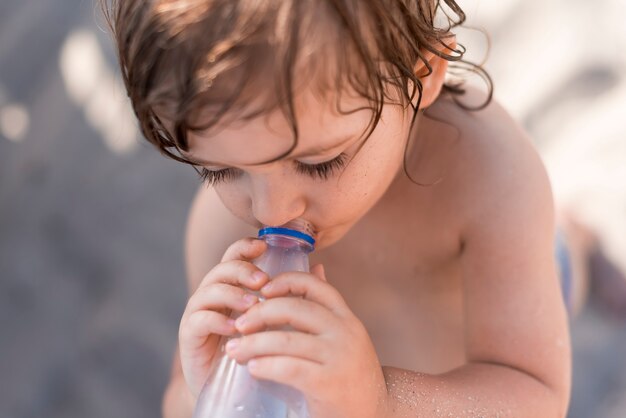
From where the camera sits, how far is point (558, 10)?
6.42ft

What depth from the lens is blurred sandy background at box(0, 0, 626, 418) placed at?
1714 mm

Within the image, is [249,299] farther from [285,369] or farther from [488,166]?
[488,166]

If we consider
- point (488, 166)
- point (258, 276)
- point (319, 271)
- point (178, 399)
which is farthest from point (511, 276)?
point (178, 399)

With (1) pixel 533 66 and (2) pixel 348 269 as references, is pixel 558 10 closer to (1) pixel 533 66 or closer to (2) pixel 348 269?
(1) pixel 533 66

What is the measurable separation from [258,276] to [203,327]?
89 millimetres

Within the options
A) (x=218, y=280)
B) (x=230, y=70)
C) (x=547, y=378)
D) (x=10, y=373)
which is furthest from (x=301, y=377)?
(x=10, y=373)

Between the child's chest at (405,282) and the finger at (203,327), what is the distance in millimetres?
421

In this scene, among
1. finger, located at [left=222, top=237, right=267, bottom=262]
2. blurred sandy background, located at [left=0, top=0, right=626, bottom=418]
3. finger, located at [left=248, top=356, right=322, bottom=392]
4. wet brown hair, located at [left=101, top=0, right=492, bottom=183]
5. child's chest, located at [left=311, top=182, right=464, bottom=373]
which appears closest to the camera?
wet brown hair, located at [left=101, top=0, right=492, bottom=183]

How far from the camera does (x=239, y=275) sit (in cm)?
96

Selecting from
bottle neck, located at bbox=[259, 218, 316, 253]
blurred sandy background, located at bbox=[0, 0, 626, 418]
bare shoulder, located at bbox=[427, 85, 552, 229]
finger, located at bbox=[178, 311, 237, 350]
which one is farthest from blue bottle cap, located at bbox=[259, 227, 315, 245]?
blurred sandy background, located at bbox=[0, 0, 626, 418]

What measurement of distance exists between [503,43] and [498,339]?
93cm

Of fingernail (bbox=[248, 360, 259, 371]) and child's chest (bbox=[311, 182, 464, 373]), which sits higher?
fingernail (bbox=[248, 360, 259, 371])

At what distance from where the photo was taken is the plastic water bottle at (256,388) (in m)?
1.02

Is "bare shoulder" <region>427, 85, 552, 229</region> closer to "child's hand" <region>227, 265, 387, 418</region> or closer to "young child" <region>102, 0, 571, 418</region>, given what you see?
"young child" <region>102, 0, 571, 418</region>
